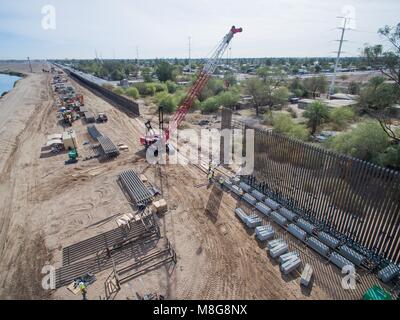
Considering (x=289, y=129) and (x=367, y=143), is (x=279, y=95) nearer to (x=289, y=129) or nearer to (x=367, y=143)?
(x=289, y=129)

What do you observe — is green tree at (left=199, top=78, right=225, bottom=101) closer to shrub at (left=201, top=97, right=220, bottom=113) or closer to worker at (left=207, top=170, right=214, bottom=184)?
shrub at (left=201, top=97, right=220, bottom=113)

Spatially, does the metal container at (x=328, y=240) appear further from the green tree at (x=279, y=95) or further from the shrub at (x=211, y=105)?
the green tree at (x=279, y=95)

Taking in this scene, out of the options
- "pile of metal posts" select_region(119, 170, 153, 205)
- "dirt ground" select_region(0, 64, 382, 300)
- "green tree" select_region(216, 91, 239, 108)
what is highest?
"green tree" select_region(216, 91, 239, 108)

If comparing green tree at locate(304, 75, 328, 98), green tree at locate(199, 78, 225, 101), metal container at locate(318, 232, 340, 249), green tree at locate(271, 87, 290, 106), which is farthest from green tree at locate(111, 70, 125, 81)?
metal container at locate(318, 232, 340, 249)

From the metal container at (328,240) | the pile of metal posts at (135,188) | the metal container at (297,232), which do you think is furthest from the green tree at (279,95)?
the metal container at (328,240)

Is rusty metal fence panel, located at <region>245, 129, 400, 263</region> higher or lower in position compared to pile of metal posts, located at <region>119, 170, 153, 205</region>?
higher

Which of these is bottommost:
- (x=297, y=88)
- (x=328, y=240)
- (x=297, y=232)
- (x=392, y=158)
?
(x=297, y=232)

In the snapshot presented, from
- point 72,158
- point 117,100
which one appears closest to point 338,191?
point 72,158
